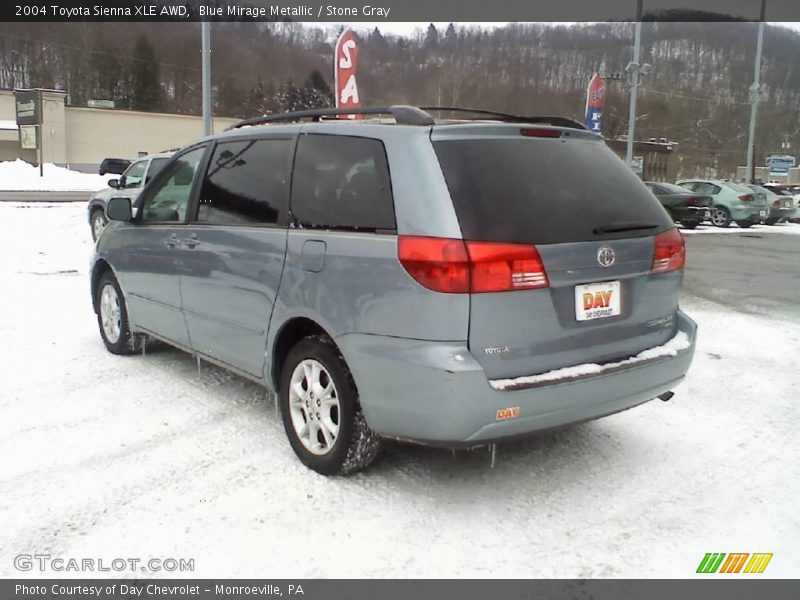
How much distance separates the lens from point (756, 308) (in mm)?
8242

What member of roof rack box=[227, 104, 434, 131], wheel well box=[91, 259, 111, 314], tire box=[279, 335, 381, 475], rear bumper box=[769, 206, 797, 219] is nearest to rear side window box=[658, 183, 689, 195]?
rear bumper box=[769, 206, 797, 219]

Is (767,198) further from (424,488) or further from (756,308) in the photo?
(424,488)

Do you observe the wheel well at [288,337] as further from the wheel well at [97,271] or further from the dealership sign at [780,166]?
the dealership sign at [780,166]

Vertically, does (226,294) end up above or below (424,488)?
above

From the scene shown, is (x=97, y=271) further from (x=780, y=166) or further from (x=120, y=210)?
(x=780, y=166)

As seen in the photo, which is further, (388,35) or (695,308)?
(388,35)

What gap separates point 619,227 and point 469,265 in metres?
0.94

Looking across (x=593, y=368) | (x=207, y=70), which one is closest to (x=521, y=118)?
(x=593, y=368)

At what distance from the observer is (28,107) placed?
142 ft

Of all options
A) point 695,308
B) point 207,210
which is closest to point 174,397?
point 207,210

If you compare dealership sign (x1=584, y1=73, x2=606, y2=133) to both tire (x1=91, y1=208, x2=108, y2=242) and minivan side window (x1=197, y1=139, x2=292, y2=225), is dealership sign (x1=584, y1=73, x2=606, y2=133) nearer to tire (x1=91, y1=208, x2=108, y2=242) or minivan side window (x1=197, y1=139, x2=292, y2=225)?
tire (x1=91, y1=208, x2=108, y2=242)

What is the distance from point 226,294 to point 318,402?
3.22 ft

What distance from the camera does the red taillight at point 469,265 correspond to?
285cm
